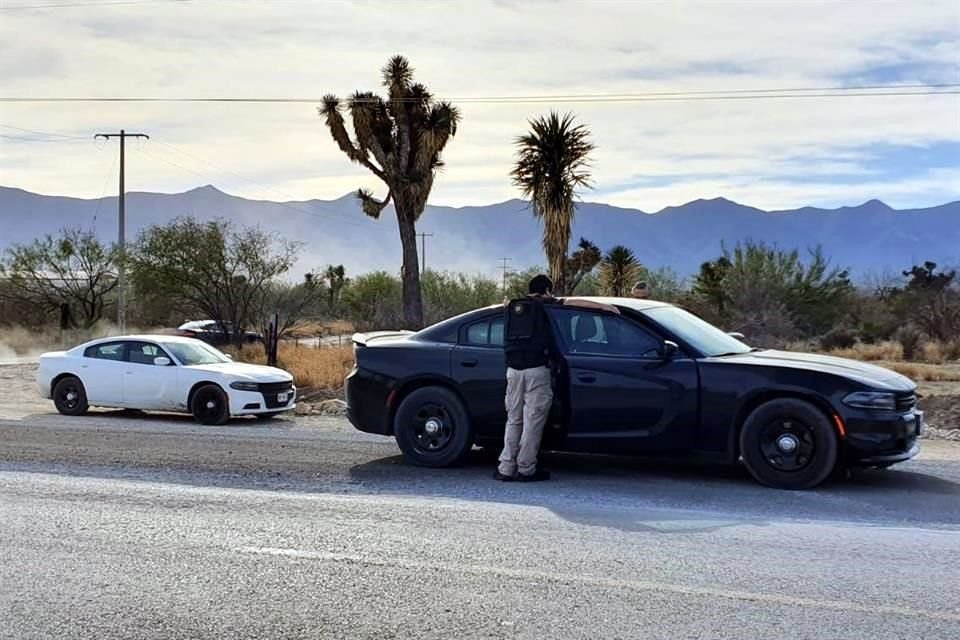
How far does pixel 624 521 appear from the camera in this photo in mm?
7289

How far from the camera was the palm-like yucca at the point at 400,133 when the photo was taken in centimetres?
2766

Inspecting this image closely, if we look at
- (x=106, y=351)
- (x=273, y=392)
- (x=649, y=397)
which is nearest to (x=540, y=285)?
(x=649, y=397)

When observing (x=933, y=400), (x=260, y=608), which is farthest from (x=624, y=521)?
(x=933, y=400)

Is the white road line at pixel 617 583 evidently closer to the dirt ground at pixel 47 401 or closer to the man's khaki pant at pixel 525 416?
the man's khaki pant at pixel 525 416

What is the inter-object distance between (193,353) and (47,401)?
4.39 metres

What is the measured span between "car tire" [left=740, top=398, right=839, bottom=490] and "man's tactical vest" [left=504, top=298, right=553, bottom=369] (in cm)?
180

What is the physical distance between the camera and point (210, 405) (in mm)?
14477

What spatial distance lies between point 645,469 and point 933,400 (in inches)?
270

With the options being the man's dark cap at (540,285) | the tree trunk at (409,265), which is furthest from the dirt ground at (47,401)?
the tree trunk at (409,265)

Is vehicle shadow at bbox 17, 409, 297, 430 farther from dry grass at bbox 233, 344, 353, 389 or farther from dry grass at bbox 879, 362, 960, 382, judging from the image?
dry grass at bbox 879, 362, 960, 382

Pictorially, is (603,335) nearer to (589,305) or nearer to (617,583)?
(589,305)

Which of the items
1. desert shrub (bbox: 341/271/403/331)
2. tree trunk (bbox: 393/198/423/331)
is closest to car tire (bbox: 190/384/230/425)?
tree trunk (bbox: 393/198/423/331)

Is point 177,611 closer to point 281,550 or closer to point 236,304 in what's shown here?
point 281,550

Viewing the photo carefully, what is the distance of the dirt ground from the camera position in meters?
13.2
